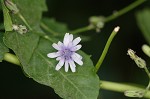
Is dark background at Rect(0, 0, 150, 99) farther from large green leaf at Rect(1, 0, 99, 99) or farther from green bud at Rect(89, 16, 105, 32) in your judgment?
large green leaf at Rect(1, 0, 99, 99)

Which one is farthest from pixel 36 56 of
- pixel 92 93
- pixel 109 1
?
pixel 109 1

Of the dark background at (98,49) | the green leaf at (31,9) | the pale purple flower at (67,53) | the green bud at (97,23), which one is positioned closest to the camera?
the pale purple flower at (67,53)

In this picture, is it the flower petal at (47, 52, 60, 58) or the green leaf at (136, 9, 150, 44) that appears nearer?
the flower petal at (47, 52, 60, 58)

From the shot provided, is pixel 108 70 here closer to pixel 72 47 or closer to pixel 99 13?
pixel 99 13

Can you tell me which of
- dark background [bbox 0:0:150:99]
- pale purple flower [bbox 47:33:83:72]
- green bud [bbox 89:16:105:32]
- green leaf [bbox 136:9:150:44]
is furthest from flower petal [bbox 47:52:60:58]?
green leaf [bbox 136:9:150:44]

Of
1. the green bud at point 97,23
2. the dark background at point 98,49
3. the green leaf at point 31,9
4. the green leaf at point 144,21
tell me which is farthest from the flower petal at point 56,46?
the green leaf at point 144,21

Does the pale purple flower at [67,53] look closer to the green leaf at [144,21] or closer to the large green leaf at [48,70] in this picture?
the large green leaf at [48,70]
